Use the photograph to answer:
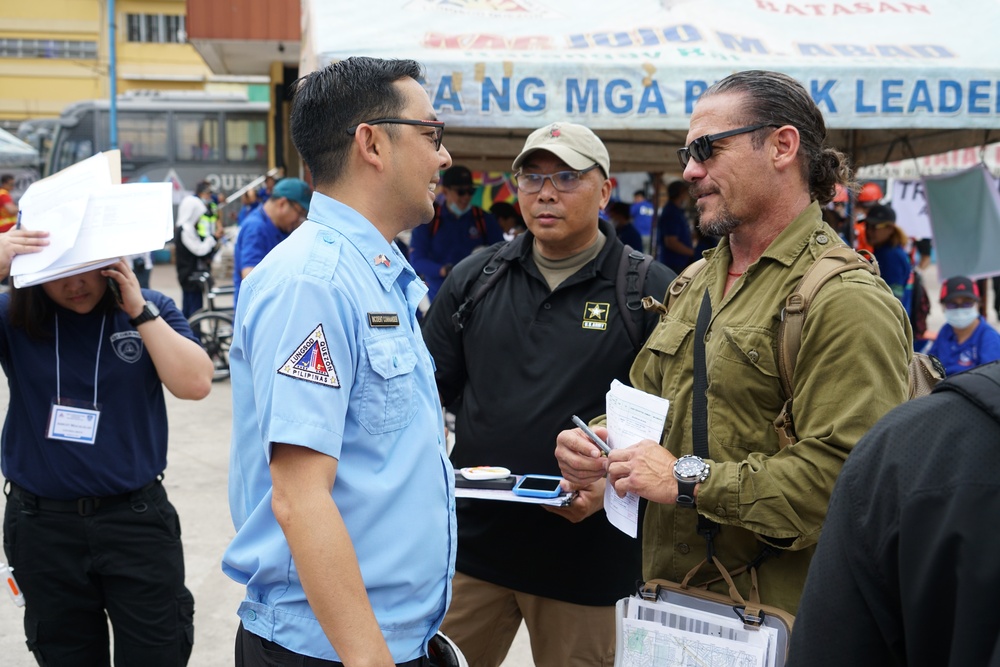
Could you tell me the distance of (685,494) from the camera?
76.6 inches

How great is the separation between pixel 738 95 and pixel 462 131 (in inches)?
234

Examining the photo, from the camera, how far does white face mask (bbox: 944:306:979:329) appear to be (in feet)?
22.6

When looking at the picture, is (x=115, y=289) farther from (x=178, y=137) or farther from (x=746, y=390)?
(x=178, y=137)

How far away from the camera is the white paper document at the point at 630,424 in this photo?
6.84 ft

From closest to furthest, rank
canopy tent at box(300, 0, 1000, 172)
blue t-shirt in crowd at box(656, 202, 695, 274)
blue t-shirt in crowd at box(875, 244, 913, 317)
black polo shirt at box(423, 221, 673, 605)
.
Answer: black polo shirt at box(423, 221, 673, 605) → canopy tent at box(300, 0, 1000, 172) → blue t-shirt in crowd at box(875, 244, 913, 317) → blue t-shirt in crowd at box(656, 202, 695, 274)

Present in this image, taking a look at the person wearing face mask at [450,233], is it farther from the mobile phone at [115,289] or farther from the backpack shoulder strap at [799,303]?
the backpack shoulder strap at [799,303]

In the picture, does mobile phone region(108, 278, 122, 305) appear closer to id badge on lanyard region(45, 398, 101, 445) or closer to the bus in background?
id badge on lanyard region(45, 398, 101, 445)

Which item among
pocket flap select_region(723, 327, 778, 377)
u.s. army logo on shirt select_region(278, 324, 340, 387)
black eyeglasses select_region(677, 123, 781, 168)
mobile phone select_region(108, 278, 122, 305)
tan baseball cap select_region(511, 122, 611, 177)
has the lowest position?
mobile phone select_region(108, 278, 122, 305)

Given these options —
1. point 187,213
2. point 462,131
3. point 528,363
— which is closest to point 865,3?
point 462,131

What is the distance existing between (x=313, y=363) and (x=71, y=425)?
1643 mm

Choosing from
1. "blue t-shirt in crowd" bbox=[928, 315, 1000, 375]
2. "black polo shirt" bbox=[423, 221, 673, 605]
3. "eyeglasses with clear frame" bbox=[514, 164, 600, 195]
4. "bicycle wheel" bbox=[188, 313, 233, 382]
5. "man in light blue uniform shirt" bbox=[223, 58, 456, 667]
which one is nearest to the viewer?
"man in light blue uniform shirt" bbox=[223, 58, 456, 667]

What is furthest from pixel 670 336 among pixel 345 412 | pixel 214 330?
pixel 214 330

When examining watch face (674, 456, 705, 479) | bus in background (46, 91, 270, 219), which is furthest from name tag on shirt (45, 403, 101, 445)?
bus in background (46, 91, 270, 219)

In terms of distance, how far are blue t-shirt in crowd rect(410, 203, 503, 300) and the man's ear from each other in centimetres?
606
